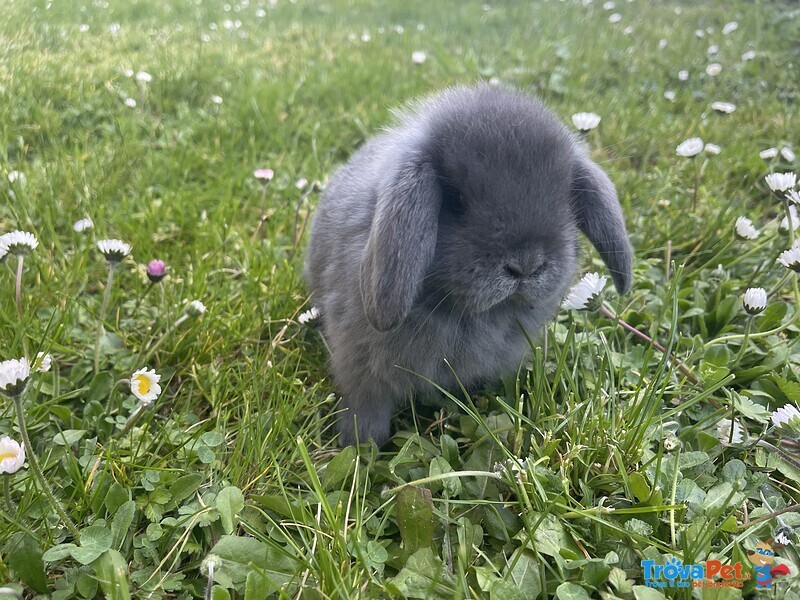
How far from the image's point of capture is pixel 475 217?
1.71m

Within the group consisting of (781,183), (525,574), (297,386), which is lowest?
(297,386)

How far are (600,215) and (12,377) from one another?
1.88 m

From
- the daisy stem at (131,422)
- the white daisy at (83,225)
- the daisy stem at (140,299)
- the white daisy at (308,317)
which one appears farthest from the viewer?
the white daisy at (83,225)

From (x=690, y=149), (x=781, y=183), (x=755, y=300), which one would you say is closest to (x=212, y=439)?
(x=755, y=300)

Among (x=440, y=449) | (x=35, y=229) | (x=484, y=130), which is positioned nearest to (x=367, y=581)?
(x=440, y=449)

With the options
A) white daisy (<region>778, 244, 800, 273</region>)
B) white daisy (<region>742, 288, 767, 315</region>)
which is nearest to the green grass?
white daisy (<region>742, 288, 767, 315</region>)

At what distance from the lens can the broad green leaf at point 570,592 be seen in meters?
1.45

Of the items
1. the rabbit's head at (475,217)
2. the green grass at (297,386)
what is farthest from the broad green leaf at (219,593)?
the rabbit's head at (475,217)

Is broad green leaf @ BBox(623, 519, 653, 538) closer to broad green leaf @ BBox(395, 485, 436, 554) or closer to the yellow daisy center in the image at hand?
broad green leaf @ BBox(395, 485, 436, 554)

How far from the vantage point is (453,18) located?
7.70 metres

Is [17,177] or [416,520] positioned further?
[17,177]

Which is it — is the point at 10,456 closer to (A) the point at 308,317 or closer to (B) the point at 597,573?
(A) the point at 308,317

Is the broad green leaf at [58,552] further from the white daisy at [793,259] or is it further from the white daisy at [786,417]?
the white daisy at [793,259]

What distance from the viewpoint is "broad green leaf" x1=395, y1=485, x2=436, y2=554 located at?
166 centimetres
